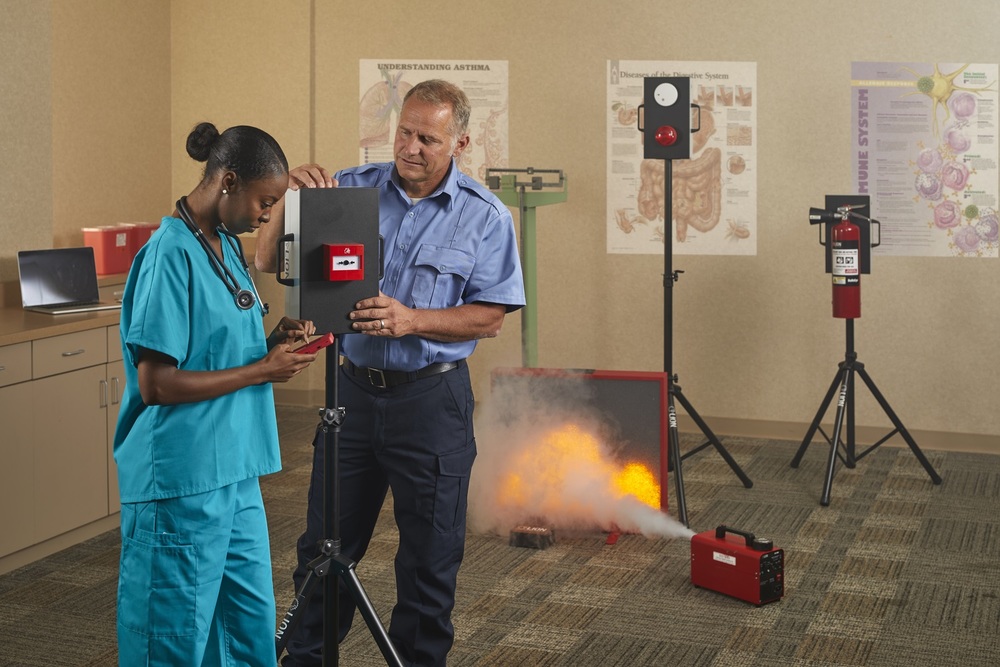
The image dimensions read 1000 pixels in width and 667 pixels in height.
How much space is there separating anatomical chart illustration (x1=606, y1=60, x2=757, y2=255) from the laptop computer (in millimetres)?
2730

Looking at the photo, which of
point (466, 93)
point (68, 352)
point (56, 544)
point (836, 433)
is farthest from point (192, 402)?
point (466, 93)

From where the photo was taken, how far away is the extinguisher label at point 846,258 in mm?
5004

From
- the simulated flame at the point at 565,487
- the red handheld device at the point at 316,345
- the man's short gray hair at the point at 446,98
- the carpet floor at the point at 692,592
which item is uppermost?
the man's short gray hair at the point at 446,98

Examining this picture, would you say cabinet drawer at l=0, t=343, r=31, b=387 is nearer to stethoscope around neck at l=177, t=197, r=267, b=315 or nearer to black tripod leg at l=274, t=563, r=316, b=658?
black tripod leg at l=274, t=563, r=316, b=658

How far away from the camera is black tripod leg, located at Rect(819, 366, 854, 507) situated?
4.74 m

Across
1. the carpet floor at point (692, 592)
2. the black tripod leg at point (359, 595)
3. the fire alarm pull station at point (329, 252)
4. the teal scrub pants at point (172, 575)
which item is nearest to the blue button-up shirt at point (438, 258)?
the fire alarm pull station at point (329, 252)

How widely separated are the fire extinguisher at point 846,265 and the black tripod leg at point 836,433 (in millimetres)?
285

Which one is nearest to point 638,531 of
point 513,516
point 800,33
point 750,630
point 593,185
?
point 513,516

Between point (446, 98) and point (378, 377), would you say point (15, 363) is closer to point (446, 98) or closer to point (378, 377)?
point (378, 377)

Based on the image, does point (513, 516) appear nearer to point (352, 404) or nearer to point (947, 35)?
point (352, 404)

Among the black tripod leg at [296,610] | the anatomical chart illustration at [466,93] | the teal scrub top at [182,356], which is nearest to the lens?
the teal scrub top at [182,356]

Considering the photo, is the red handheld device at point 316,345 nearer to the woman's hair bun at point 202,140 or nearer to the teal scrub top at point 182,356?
the teal scrub top at point 182,356

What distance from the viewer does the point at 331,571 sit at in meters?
2.33

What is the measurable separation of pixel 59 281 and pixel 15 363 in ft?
2.60
